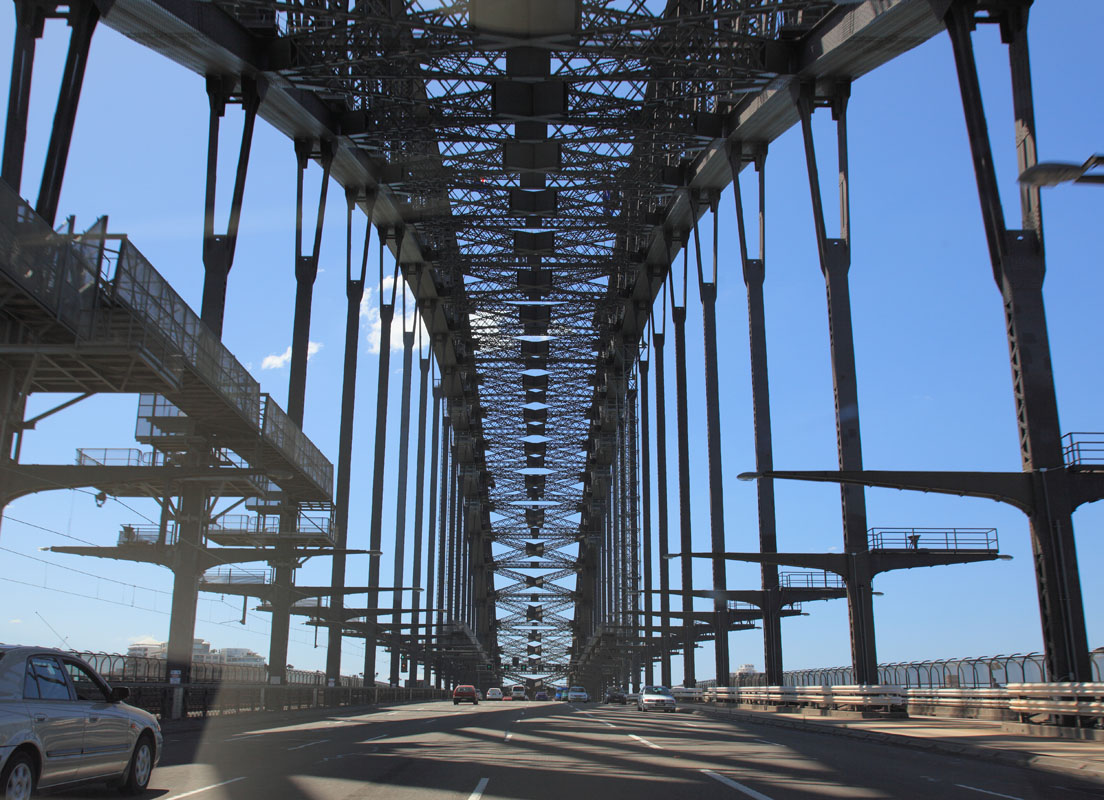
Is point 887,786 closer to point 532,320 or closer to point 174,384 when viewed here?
point 174,384

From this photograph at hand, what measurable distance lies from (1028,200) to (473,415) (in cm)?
7801

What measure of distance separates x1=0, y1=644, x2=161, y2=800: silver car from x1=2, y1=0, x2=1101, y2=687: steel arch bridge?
32.3ft

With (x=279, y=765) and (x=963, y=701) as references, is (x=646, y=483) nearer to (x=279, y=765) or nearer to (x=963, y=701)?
(x=963, y=701)

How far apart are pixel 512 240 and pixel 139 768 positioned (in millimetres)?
57385

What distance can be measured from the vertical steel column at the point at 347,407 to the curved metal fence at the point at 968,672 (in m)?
23.0

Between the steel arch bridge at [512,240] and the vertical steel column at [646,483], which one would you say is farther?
the vertical steel column at [646,483]

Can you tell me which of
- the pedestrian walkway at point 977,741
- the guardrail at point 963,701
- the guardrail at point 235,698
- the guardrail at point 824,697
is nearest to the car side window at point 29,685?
the guardrail at point 235,698

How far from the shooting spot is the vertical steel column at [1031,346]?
971 inches

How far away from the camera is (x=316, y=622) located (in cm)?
6588

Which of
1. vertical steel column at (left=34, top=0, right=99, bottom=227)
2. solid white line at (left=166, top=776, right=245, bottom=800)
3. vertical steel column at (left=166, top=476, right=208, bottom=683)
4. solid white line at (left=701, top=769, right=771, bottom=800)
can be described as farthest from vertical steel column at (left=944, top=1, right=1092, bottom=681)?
vertical steel column at (left=34, top=0, right=99, bottom=227)

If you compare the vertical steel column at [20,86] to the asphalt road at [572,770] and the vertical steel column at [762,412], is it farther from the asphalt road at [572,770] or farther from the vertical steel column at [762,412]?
the vertical steel column at [762,412]

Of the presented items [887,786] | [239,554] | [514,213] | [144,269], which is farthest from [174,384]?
[514,213]

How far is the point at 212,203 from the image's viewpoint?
126ft

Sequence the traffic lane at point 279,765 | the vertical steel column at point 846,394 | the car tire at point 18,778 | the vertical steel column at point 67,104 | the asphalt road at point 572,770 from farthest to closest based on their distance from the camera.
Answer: the vertical steel column at point 846,394 → the vertical steel column at point 67,104 → the traffic lane at point 279,765 → the asphalt road at point 572,770 → the car tire at point 18,778
